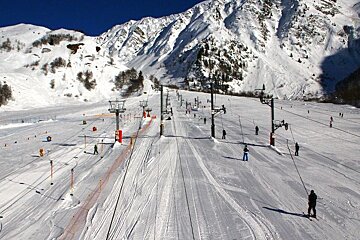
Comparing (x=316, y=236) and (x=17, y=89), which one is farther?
(x=17, y=89)

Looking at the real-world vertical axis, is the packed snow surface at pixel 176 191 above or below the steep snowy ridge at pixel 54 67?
below

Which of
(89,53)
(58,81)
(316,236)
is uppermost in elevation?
(89,53)

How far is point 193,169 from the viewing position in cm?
2675

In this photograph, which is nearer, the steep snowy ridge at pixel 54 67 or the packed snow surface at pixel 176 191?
the packed snow surface at pixel 176 191

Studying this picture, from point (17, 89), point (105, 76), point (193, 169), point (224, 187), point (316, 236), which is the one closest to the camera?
point (316, 236)

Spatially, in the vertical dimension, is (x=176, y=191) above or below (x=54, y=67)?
below

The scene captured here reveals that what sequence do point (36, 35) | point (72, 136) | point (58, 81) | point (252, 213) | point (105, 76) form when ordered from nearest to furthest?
1. point (252, 213)
2. point (72, 136)
3. point (58, 81)
4. point (105, 76)
5. point (36, 35)

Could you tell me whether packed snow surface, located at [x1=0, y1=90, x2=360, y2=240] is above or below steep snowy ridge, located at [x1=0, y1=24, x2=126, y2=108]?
below

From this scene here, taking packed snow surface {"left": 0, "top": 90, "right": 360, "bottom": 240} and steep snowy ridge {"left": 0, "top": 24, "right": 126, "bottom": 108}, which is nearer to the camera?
packed snow surface {"left": 0, "top": 90, "right": 360, "bottom": 240}

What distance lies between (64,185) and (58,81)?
10467cm

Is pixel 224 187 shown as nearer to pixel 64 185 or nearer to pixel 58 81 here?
pixel 64 185

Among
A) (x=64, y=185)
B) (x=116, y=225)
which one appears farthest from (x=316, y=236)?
(x=64, y=185)

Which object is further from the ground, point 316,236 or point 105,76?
point 105,76

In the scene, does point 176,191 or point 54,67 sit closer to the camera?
point 176,191
